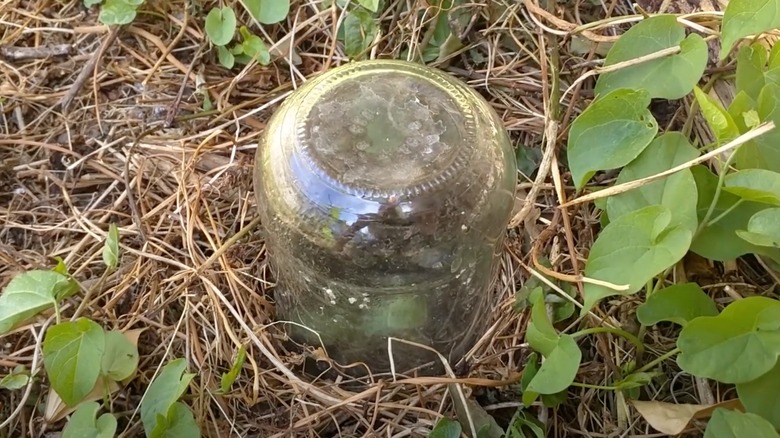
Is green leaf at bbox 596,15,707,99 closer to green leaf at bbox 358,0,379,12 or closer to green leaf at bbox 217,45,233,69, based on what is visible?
green leaf at bbox 358,0,379,12

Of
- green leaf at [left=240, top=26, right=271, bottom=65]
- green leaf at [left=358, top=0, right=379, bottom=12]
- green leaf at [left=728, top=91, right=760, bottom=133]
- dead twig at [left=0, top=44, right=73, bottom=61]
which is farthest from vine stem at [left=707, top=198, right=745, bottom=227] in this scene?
dead twig at [left=0, top=44, right=73, bottom=61]

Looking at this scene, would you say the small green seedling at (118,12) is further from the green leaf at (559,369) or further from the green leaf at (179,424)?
the green leaf at (559,369)

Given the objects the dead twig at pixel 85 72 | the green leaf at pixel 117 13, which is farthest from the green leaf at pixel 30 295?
the green leaf at pixel 117 13

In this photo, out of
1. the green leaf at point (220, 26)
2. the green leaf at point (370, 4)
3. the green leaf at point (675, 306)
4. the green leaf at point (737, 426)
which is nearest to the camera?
the green leaf at point (737, 426)

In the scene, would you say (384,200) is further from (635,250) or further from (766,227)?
(766,227)

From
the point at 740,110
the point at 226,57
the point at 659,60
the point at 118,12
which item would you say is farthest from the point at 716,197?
the point at 118,12
